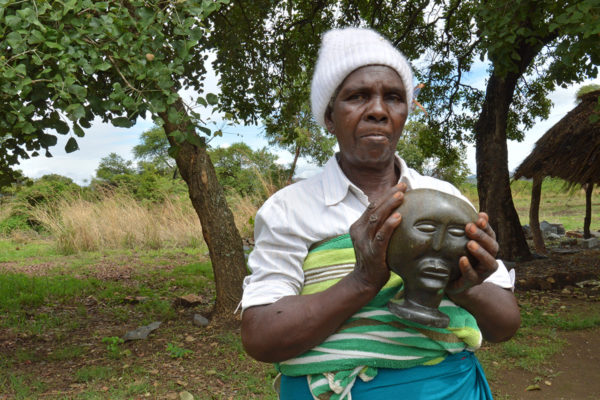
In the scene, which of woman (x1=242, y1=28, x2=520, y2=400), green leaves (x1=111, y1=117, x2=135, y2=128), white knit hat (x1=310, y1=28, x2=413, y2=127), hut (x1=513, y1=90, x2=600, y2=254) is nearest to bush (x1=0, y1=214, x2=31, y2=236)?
hut (x1=513, y1=90, x2=600, y2=254)

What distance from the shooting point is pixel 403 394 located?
122cm

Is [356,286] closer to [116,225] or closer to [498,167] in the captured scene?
[498,167]

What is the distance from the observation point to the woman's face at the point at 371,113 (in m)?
1.40

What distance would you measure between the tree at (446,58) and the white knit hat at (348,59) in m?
3.74

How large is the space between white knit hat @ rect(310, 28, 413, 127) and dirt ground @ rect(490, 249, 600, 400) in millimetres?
3501

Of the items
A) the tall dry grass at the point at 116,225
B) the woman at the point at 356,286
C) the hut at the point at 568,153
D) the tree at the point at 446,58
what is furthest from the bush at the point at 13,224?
the woman at the point at 356,286

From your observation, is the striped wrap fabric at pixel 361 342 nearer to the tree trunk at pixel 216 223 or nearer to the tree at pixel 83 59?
the tree at pixel 83 59

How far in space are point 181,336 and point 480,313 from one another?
4550mm

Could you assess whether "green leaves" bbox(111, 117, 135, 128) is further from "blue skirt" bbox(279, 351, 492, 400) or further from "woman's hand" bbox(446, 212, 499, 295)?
"woman's hand" bbox(446, 212, 499, 295)

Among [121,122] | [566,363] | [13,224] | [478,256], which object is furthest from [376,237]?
[13,224]

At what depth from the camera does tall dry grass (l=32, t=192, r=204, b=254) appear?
38.7ft

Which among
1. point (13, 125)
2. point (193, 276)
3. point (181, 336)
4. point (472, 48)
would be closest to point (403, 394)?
point (13, 125)

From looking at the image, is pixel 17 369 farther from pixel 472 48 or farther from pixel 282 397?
pixel 472 48

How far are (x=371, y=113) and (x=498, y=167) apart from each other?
325 inches
